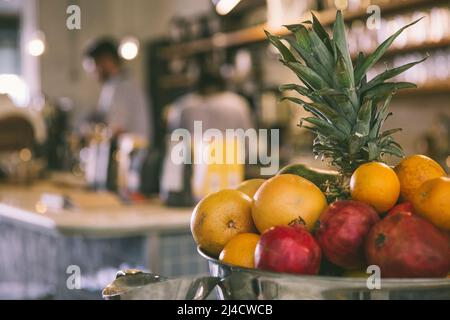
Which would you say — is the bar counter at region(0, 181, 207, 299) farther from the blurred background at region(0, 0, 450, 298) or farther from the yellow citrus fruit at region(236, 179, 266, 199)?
the yellow citrus fruit at region(236, 179, 266, 199)

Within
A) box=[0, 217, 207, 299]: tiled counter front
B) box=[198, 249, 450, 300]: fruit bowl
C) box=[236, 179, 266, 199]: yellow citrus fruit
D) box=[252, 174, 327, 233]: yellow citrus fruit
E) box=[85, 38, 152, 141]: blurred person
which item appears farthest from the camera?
box=[85, 38, 152, 141]: blurred person

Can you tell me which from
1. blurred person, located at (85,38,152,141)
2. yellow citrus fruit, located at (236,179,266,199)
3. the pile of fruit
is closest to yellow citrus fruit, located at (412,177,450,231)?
the pile of fruit

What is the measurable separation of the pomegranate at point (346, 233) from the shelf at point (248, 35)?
2890 mm

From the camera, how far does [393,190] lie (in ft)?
3.37

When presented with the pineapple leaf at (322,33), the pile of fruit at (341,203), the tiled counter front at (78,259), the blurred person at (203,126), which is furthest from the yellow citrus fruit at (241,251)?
the blurred person at (203,126)

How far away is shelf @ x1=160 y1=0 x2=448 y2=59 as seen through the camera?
5266 millimetres

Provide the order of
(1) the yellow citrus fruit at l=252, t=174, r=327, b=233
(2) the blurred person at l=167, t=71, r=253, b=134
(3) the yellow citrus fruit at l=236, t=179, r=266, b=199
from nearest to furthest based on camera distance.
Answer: (1) the yellow citrus fruit at l=252, t=174, r=327, b=233 → (3) the yellow citrus fruit at l=236, t=179, r=266, b=199 → (2) the blurred person at l=167, t=71, r=253, b=134

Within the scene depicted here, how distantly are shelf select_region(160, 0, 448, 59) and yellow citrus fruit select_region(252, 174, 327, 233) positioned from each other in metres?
2.78

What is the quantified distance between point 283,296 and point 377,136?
370 millimetres

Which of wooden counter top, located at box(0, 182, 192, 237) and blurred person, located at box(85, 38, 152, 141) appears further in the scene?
blurred person, located at box(85, 38, 152, 141)

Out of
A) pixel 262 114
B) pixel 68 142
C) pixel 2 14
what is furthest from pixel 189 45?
pixel 2 14

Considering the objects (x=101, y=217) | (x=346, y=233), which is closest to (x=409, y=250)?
(x=346, y=233)

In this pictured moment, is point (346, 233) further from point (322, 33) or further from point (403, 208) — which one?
point (322, 33)

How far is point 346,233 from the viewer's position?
0.93m
